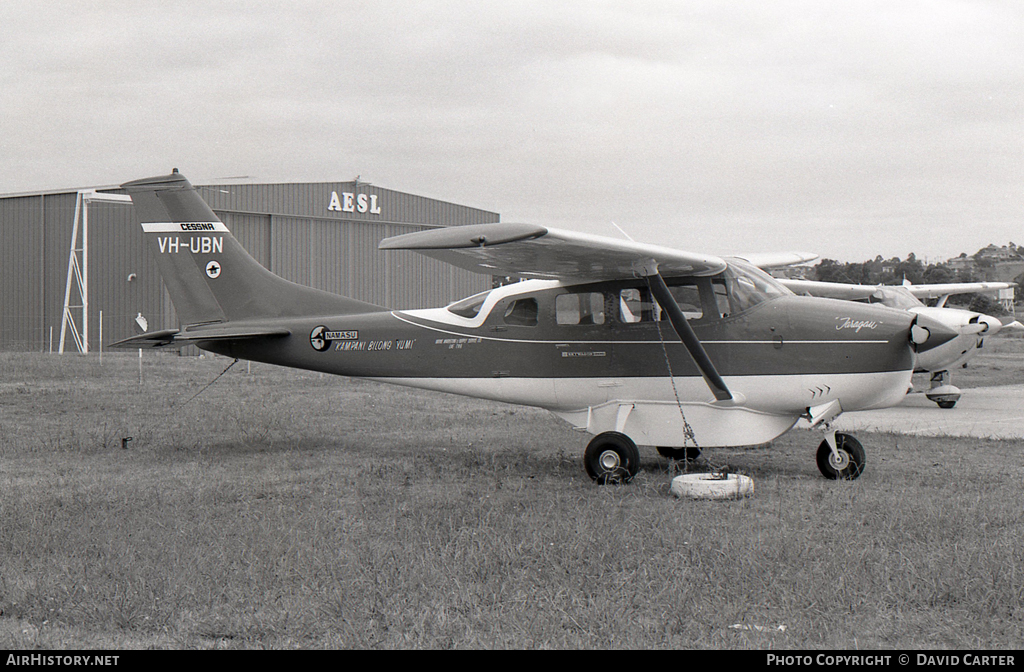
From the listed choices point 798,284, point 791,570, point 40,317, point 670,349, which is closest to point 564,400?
point 670,349

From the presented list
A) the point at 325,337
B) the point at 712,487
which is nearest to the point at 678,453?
the point at 712,487

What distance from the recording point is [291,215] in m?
29.5

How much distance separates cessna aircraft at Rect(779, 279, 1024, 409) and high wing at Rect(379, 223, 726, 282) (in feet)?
15.2

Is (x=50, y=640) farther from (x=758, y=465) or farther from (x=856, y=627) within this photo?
(x=758, y=465)

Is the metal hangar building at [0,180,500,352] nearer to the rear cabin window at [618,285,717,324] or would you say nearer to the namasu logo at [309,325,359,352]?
the namasu logo at [309,325,359,352]

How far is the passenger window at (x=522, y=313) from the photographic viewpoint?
8.80 metres

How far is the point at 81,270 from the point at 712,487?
2491 centimetres

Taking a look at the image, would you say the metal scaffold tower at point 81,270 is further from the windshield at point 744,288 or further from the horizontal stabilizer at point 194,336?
the windshield at point 744,288

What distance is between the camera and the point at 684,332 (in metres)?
7.80

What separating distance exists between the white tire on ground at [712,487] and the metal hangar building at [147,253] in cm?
1895

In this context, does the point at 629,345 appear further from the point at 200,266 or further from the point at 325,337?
the point at 200,266

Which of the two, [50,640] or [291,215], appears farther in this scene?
[291,215]

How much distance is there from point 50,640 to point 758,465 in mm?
6934
